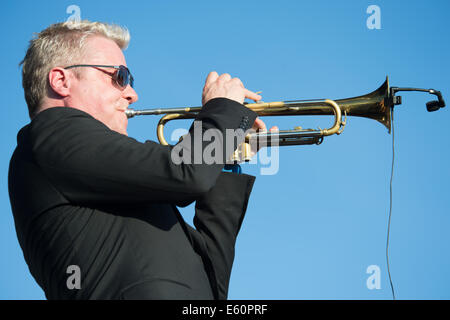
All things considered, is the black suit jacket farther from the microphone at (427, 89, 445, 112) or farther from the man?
the microphone at (427, 89, 445, 112)

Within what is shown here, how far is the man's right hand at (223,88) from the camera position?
9.52 ft

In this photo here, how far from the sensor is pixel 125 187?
243cm

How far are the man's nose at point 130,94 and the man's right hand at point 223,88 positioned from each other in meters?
0.55

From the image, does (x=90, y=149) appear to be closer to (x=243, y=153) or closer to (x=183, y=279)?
(x=183, y=279)

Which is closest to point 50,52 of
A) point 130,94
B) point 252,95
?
point 130,94

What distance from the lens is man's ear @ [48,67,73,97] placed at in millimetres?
3072

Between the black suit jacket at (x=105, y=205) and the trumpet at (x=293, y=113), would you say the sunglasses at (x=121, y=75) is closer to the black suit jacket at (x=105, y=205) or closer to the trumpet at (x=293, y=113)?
the black suit jacket at (x=105, y=205)

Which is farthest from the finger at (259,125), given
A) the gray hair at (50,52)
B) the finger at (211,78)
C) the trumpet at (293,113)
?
the gray hair at (50,52)

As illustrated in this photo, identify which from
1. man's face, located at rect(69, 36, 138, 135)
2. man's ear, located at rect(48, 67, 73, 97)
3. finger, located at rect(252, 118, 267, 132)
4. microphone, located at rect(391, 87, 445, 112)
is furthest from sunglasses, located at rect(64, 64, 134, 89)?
microphone, located at rect(391, 87, 445, 112)

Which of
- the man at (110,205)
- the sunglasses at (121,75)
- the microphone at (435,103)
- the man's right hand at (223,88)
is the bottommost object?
the man at (110,205)

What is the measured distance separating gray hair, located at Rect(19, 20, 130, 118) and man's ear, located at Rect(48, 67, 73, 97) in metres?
0.04

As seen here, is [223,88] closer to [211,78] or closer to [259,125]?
[211,78]
